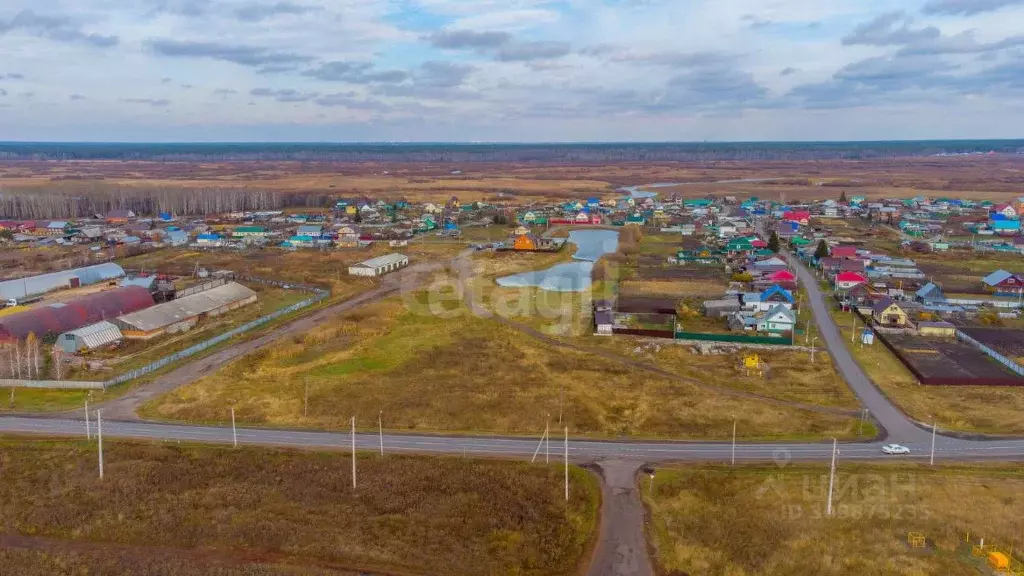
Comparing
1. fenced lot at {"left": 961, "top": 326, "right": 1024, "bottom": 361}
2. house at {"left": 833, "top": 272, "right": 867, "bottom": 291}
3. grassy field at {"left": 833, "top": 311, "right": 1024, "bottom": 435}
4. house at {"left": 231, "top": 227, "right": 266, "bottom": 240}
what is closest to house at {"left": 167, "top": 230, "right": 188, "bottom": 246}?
house at {"left": 231, "top": 227, "right": 266, "bottom": 240}

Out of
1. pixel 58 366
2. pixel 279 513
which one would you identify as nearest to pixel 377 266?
pixel 58 366

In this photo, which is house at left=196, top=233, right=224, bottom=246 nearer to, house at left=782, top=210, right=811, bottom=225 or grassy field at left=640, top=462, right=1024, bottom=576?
grassy field at left=640, top=462, right=1024, bottom=576

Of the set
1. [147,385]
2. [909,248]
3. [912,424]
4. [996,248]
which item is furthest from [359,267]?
[996,248]

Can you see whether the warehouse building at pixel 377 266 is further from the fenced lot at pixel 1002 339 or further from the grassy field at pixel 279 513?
the fenced lot at pixel 1002 339

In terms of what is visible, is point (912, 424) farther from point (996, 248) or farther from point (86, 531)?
point (996, 248)

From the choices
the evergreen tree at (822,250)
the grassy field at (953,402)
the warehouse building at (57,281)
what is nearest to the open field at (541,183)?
the warehouse building at (57,281)
